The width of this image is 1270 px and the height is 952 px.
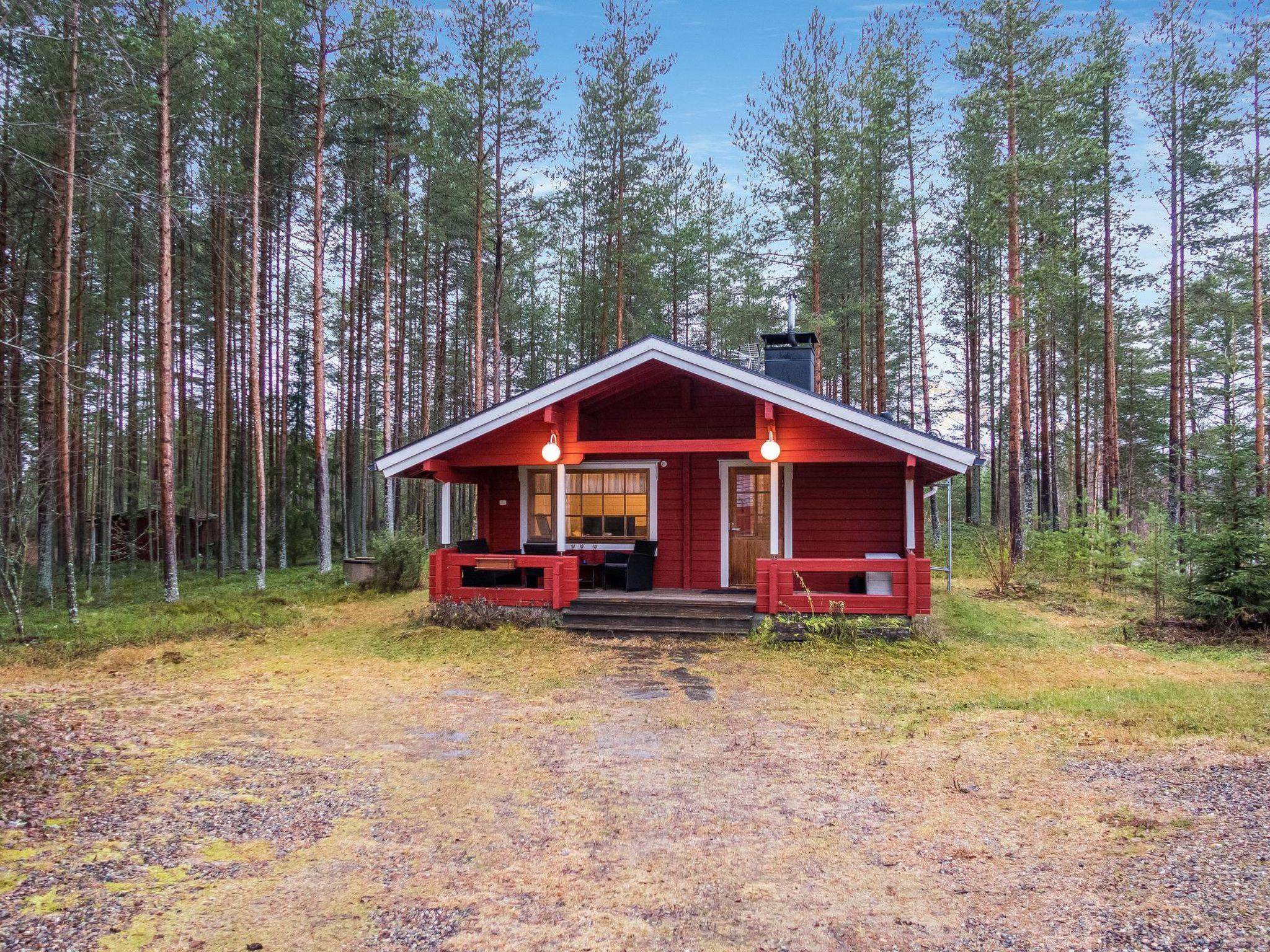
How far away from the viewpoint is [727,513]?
415 inches

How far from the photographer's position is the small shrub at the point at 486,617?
29.6ft

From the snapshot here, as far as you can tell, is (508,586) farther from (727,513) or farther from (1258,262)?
(1258,262)

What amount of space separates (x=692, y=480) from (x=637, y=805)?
7.12 m

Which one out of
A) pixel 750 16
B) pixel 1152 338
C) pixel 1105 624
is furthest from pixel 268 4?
pixel 1152 338

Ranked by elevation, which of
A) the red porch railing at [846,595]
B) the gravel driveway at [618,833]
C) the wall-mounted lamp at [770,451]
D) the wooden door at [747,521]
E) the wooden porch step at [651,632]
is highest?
the wall-mounted lamp at [770,451]

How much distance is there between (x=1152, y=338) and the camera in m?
20.7

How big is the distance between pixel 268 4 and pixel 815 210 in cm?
1201

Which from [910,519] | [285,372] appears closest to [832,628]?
[910,519]

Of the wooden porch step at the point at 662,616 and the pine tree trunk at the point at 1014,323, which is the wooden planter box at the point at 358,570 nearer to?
the wooden porch step at the point at 662,616

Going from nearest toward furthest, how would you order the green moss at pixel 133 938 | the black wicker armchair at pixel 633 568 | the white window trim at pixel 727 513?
Result: 1. the green moss at pixel 133 938
2. the black wicker armchair at pixel 633 568
3. the white window trim at pixel 727 513

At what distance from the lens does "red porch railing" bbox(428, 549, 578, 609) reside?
30.2 feet

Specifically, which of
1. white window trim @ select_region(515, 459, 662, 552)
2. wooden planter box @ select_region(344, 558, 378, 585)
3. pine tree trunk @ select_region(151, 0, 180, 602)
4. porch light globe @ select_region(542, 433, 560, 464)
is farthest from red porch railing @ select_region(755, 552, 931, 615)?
pine tree trunk @ select_region(151, 0, 180, 602)

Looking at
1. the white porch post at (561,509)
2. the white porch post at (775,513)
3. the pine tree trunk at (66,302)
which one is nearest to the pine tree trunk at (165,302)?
the pine tree trunk at (66,302)

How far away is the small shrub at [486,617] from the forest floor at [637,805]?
1749mm
